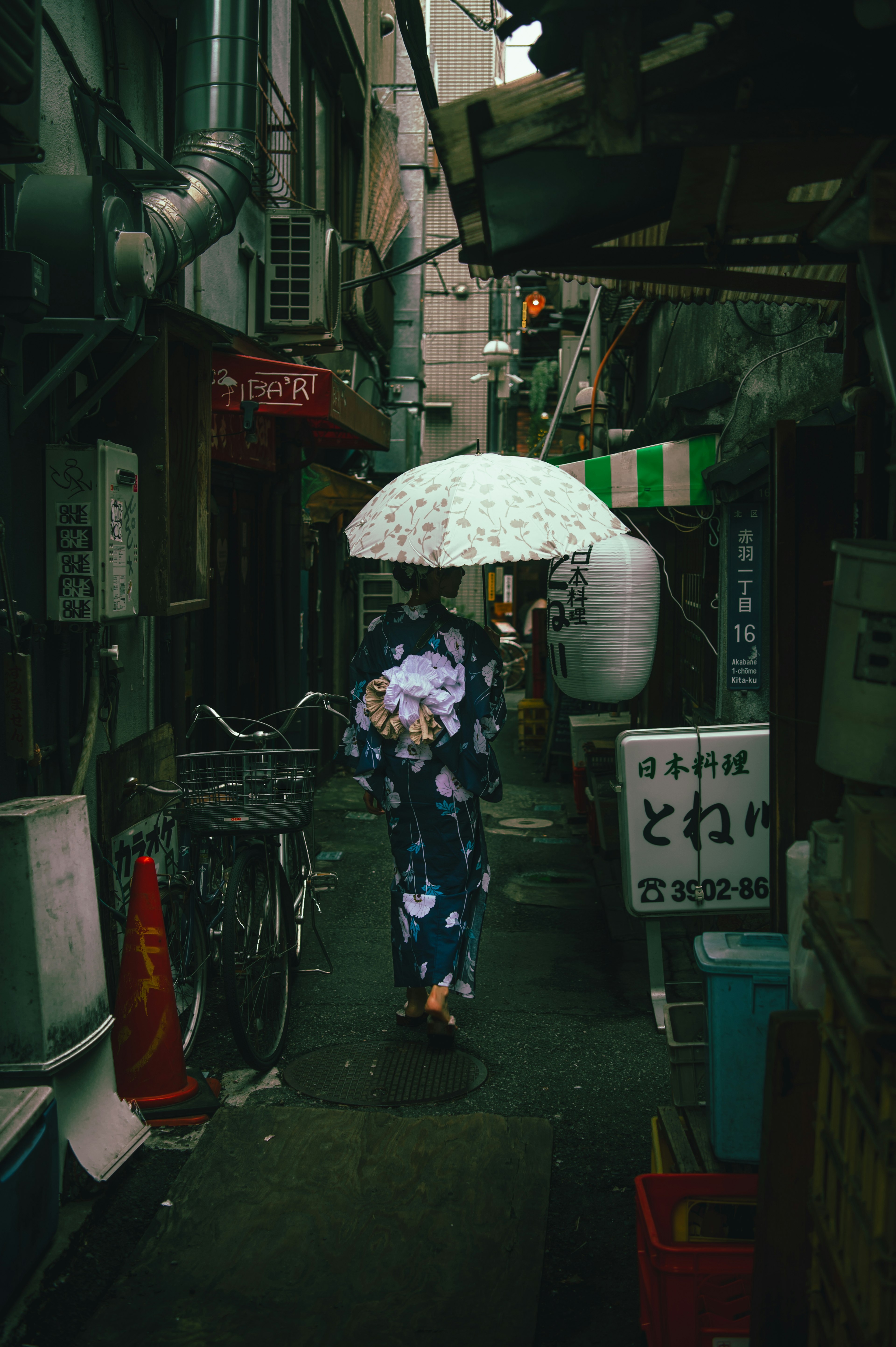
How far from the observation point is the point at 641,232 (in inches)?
165

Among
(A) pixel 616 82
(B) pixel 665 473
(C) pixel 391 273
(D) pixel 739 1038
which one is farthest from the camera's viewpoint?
(C) pixel 391 273

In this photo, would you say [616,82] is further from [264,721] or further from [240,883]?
[264,721]

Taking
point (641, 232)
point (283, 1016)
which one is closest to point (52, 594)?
point (283, 1016)

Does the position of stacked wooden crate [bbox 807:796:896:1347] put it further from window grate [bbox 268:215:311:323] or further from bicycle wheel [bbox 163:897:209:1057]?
window grate [bbox 268:215:311:323]

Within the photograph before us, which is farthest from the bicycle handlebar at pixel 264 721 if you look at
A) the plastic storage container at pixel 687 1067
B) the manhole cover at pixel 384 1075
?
the plastic storage container at pixel 687 1067

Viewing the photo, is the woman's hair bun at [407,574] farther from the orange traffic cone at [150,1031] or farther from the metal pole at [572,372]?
the metal pole at [572,372]

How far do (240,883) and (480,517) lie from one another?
206 centimetres

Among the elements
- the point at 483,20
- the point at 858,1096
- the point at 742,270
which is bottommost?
the point at 858,1096

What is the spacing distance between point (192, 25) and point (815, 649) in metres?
5.52

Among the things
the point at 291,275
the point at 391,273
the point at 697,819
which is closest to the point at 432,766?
the point at 697,819

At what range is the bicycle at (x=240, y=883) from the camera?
4.98 m

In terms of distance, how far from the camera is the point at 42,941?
12.5 feet

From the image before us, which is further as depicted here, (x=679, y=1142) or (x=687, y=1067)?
(x=687, y=1067)

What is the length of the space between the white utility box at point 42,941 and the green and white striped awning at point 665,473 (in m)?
5.79
